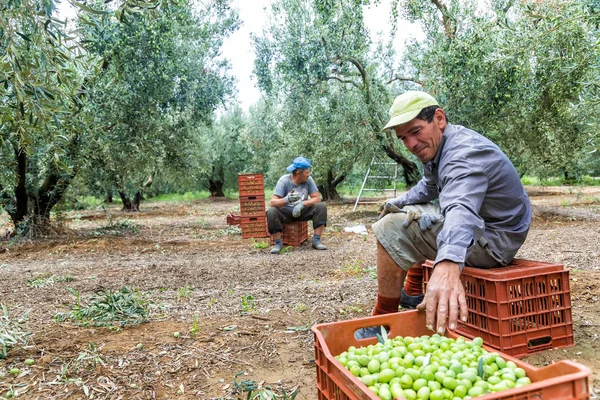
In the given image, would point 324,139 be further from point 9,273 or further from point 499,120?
point 9,273

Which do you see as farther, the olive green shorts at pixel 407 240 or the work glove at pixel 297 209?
the work glove at pixel 297 209

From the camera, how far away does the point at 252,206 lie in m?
10.6

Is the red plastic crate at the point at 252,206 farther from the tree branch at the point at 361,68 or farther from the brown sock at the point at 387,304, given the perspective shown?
the brown sock at the point at 387,304

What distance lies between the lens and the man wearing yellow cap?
2588 millimetres

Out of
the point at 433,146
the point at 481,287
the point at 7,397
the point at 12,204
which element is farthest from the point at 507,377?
the point at 12,204

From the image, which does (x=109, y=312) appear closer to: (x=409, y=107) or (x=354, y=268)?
(x=409, y=107)

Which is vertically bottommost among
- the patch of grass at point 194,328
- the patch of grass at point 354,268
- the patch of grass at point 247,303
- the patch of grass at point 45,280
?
the patch of grass at point 354,268

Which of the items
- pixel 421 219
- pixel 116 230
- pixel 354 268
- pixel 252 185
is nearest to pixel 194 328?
pixel 421 219

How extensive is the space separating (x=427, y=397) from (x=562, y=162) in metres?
14.8

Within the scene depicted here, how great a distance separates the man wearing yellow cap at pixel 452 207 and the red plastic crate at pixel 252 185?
733 centimetres

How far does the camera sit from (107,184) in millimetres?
11617

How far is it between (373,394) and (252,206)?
914cm

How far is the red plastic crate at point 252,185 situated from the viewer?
10648 millimetres

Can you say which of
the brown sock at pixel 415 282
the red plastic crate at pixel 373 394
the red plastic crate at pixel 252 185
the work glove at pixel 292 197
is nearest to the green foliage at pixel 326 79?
the red plastic crate at pixel 252 185
